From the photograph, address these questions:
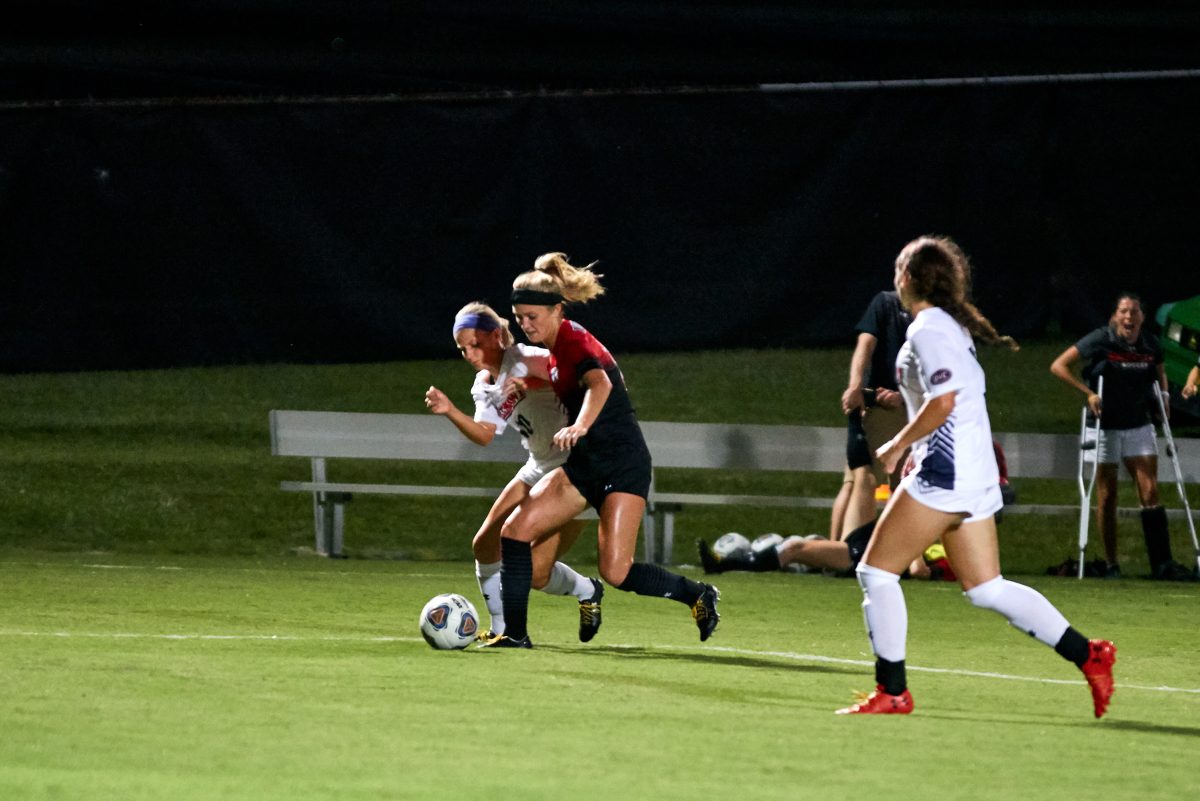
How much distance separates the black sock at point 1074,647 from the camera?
7.28m

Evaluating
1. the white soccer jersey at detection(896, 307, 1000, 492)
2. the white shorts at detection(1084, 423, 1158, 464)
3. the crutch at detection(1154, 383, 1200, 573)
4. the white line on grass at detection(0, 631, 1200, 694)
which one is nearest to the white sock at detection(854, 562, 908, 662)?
the white soccer jersey at detection(896, 307, 1000, 492)

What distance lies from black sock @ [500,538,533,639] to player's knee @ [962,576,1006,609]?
7.60 feet

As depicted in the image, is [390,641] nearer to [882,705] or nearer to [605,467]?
[605,467]

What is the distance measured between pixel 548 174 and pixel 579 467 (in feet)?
22.5

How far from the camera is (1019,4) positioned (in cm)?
1722

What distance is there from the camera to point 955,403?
7211 millimetres

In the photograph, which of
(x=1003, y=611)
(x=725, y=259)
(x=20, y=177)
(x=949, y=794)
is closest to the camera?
(x=949, y=794)

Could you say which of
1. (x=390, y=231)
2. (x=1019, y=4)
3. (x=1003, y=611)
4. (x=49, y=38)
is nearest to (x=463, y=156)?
(x=390, y=231)

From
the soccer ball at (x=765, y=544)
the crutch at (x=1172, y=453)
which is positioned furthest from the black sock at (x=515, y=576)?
the crutch at (x=1172, y=453)

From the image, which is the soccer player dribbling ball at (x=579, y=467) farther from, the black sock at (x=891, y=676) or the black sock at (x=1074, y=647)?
the black sock at (x=1074, y=647)

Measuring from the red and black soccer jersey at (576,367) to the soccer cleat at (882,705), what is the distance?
211 centimetres

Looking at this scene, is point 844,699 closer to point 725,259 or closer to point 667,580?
point 667,580

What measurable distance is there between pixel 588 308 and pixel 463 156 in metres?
1.40

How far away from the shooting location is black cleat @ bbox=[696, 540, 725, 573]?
43.7 feet
